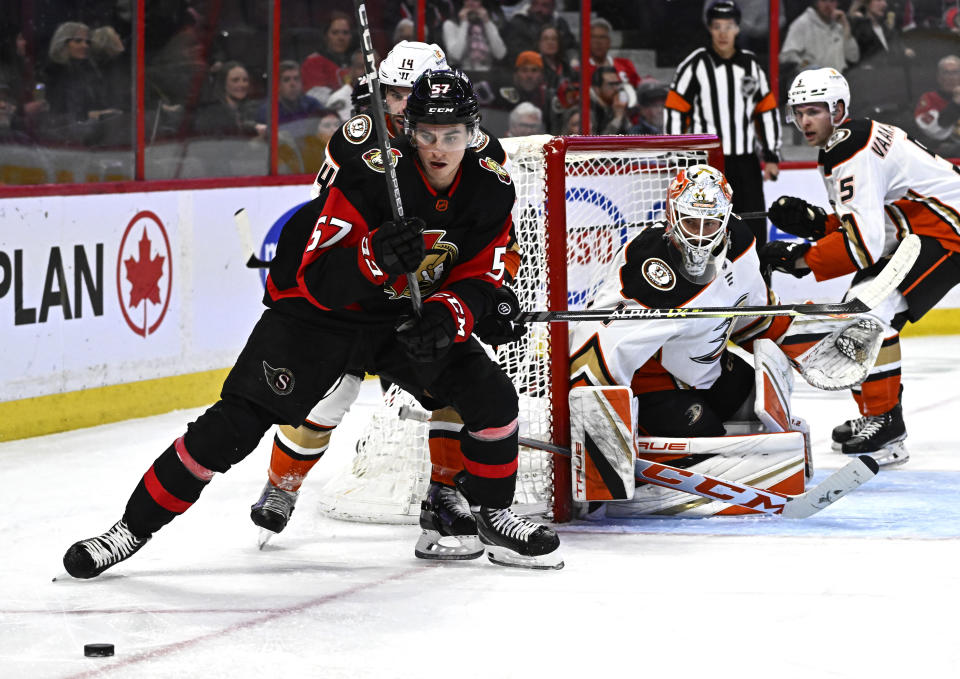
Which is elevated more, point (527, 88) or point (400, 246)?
point (527, 88)

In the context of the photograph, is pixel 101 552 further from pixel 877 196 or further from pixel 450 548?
pixel 877 196

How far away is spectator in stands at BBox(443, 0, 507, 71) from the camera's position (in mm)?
6957

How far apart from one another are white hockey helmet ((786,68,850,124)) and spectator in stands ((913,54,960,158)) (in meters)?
3.44

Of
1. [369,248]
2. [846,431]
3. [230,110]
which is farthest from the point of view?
[230,110]

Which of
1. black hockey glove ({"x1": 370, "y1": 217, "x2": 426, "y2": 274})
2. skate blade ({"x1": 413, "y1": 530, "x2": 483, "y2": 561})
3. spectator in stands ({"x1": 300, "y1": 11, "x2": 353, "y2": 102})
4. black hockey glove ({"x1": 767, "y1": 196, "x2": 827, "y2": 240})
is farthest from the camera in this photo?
spectator in stands ({"x1": 300, "y1": 11, "x2": 353, "y2": 102})

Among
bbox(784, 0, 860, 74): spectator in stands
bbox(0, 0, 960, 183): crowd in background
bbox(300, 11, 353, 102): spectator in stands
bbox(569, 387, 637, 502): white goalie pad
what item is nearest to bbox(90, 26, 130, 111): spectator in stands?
bbox(0, 0, 960, 183): crowd in background

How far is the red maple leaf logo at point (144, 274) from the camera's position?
509 centimetres

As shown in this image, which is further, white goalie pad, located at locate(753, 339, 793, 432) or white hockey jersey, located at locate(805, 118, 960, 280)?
white hockey jersey, located at locate(805, 118, 960, 280)

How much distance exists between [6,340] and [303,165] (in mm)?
1887

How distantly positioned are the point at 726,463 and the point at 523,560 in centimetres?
65

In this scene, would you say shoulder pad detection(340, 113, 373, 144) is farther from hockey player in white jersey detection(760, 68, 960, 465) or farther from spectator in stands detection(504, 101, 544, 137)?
spectator in stands detection(504, 101, 544, 137)

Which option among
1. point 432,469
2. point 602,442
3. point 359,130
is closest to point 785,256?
point 602,442

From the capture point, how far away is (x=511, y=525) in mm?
3184

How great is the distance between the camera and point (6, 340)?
4.64 meters
